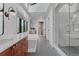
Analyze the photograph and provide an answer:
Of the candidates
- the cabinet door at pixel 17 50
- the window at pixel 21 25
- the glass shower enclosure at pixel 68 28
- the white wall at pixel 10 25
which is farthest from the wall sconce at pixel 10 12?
the glass shower enclosure at pixel 68 28

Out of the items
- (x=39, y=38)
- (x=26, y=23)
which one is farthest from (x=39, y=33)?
(x=26, y=23)

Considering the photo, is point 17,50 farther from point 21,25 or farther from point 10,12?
point 10,12

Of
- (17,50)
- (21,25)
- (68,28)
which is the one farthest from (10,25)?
(68,28)

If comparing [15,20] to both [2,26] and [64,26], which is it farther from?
[64,26]

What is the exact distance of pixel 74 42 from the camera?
287cm

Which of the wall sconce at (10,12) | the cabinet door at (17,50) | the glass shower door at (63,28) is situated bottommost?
the cabinet door at (17,50)

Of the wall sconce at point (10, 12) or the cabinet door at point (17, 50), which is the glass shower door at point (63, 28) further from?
the wall sconce at point (10, 12)

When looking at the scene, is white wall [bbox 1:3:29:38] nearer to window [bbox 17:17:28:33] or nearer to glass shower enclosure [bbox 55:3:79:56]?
window [bbox 17:17:28:33]

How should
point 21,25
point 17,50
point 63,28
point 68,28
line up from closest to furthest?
point 17,50 < point 21,25 < point 68,28 < point 63,28

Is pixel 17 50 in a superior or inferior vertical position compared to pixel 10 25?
inferior

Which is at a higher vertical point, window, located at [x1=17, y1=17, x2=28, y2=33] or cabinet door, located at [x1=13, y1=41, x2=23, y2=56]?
window, located at [x1=17, y1=17, x2=28, y2=33]

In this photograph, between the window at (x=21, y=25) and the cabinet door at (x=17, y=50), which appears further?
the window at (x=21, y=25)

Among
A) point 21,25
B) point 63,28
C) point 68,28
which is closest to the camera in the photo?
point 21,25

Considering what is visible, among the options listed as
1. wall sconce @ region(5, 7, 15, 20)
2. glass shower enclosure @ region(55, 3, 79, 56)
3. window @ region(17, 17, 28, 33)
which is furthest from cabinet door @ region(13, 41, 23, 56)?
glass shower enclosure @ region(55, 3, 79, 56)
